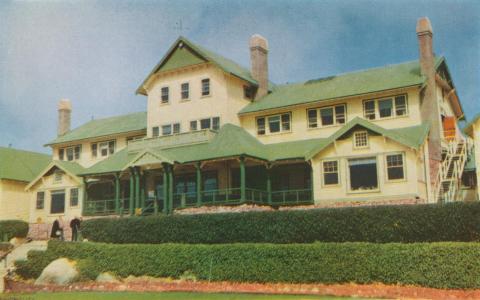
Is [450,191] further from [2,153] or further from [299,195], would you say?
[2,153]

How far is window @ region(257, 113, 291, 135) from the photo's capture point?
3972 cm

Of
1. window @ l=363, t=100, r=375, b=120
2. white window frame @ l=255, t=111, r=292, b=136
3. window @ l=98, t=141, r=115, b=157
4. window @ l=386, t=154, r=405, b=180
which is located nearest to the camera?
window @ l=386, t=154, r=405, b=180

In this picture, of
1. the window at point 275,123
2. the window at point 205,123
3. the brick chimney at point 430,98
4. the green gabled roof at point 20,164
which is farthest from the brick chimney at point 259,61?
the green gabled roof at point 20,164

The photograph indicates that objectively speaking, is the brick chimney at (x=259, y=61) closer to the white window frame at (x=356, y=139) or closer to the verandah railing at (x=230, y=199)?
the verandah railing at (x=230, y=199)

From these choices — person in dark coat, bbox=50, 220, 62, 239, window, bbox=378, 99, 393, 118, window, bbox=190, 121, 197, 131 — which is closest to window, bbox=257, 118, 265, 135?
window, bbox=190, 121, 197, 131

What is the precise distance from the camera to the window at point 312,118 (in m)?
38.5

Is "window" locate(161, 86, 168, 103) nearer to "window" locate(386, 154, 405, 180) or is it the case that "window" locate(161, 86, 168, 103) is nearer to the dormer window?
the dormer window

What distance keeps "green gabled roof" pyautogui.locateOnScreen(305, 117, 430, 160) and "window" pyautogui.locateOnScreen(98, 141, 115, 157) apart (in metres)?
19.6

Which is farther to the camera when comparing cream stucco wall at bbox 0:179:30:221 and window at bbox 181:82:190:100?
cream stucco wall at bbox 0:179:30:221

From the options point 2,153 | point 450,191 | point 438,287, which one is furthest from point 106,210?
point 438,287

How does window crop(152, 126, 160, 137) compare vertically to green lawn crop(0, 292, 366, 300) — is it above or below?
above

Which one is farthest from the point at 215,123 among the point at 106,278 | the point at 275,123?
the point at 106,278

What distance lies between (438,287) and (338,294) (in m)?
3.69

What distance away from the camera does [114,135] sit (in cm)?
4681
